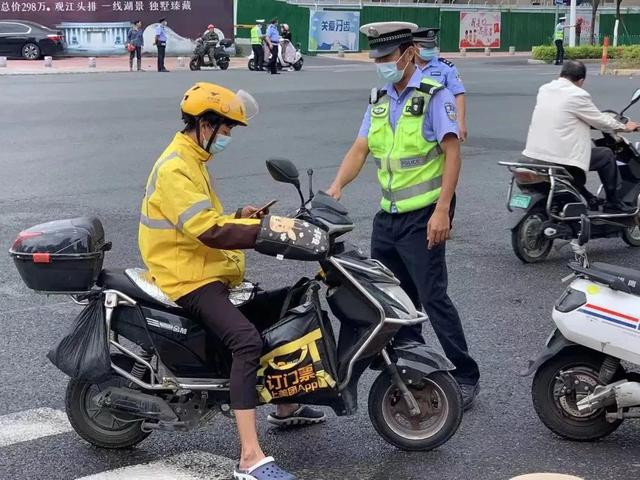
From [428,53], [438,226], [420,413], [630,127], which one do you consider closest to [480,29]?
[428,53]

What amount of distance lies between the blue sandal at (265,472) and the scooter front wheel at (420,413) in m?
0.58

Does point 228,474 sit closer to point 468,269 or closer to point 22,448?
point 22,448

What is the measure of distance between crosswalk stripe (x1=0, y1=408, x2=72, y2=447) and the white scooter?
7.41ft

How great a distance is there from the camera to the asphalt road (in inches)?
171

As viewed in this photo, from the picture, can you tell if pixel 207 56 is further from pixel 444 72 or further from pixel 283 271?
pixel 283 271

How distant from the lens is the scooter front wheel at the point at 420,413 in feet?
14.1

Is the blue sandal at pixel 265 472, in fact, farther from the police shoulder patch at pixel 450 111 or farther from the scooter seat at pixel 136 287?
the police shoulder patch at pixel 450 111

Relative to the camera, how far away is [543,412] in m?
4.53

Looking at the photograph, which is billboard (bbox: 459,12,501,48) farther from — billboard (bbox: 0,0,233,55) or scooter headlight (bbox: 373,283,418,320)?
scooter headlight (bbox: 373,283,418,320)

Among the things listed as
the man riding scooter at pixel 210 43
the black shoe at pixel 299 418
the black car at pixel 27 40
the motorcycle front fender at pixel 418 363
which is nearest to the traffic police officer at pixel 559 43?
the man riding scooter at pixel 210 43

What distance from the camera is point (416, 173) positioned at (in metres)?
4.82

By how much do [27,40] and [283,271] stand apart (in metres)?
29.3

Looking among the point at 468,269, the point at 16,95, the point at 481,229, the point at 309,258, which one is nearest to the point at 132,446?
the point at 309,258

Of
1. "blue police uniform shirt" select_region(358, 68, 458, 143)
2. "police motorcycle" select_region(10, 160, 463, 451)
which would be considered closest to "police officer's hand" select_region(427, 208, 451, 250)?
"blue police uniform shirt" select_region(358, 68, 458, 143)
